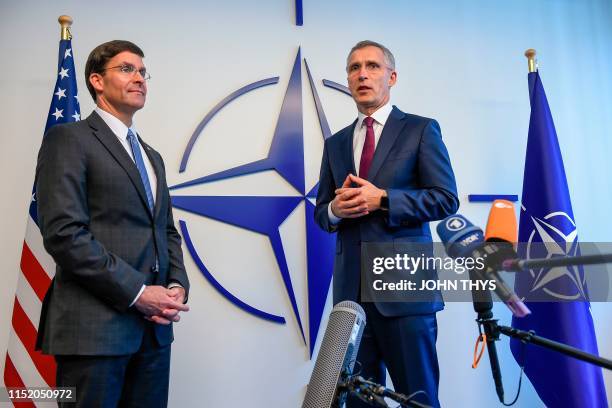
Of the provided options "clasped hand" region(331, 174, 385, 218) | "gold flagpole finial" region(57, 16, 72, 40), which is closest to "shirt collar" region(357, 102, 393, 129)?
"clasped hand" region(331, 174, 385, 218)

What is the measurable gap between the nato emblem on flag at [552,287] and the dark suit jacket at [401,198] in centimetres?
89

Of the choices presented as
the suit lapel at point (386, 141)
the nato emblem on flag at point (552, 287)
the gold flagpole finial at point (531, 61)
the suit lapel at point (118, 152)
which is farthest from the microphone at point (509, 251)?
the gold flagpole finial at point (531, 61)

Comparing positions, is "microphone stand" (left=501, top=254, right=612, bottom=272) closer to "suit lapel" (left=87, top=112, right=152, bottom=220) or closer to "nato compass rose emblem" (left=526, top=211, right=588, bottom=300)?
"suit lapel" (left=87, top=112, right=152, bottom=220)

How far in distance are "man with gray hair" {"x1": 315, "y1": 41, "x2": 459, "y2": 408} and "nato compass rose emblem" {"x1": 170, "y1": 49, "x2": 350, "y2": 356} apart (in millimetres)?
649

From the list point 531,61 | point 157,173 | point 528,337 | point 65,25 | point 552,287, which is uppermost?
point 65,25

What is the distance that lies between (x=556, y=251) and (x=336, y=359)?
1780mm

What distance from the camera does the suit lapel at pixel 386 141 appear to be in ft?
6.10

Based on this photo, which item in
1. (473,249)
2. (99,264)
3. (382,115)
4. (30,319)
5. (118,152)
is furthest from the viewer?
(30,319)

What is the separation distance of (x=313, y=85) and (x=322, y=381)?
199 cm

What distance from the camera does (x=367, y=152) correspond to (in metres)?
1.93

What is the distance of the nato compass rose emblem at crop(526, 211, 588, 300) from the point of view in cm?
250

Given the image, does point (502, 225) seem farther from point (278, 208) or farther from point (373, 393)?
point (278, 208)

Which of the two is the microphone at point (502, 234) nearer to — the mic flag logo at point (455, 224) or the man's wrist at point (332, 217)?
the mic flag logo at point (455, 224)

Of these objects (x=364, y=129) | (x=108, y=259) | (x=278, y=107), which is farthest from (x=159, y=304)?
(x=278, y=107)
